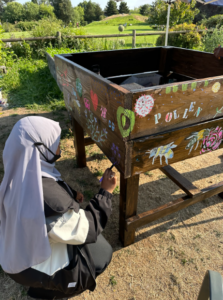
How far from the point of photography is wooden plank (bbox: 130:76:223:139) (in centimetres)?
112

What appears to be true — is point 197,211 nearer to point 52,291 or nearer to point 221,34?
point 52,291

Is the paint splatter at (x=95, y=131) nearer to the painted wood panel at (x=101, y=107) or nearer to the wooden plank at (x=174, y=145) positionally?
the painted wood panel at (x=101, y=107)

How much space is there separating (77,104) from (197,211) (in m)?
1.67

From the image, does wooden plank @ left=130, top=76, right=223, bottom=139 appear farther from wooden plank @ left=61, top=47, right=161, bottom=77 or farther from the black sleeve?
wooden plank @ left=61, top=47, right=161, bottom=77

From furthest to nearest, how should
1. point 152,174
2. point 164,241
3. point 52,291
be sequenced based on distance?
point 152,174 → point 164,241 → point 52,291

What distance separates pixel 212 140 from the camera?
5.24 ft

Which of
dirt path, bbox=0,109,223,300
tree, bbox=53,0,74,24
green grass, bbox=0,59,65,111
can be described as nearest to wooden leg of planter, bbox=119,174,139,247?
dirt path, bbox=0,109,223,300

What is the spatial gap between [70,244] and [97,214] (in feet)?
0.75

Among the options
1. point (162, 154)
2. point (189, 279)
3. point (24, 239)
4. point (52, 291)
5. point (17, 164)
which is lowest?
point (189, 279)

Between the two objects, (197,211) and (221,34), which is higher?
(221,34)

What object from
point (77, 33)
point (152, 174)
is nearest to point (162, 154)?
point (152, 174)

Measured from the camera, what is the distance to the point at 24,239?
109cm

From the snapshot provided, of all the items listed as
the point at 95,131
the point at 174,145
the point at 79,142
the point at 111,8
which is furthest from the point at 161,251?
the point at 111,8

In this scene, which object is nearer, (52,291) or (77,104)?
(52,291)
